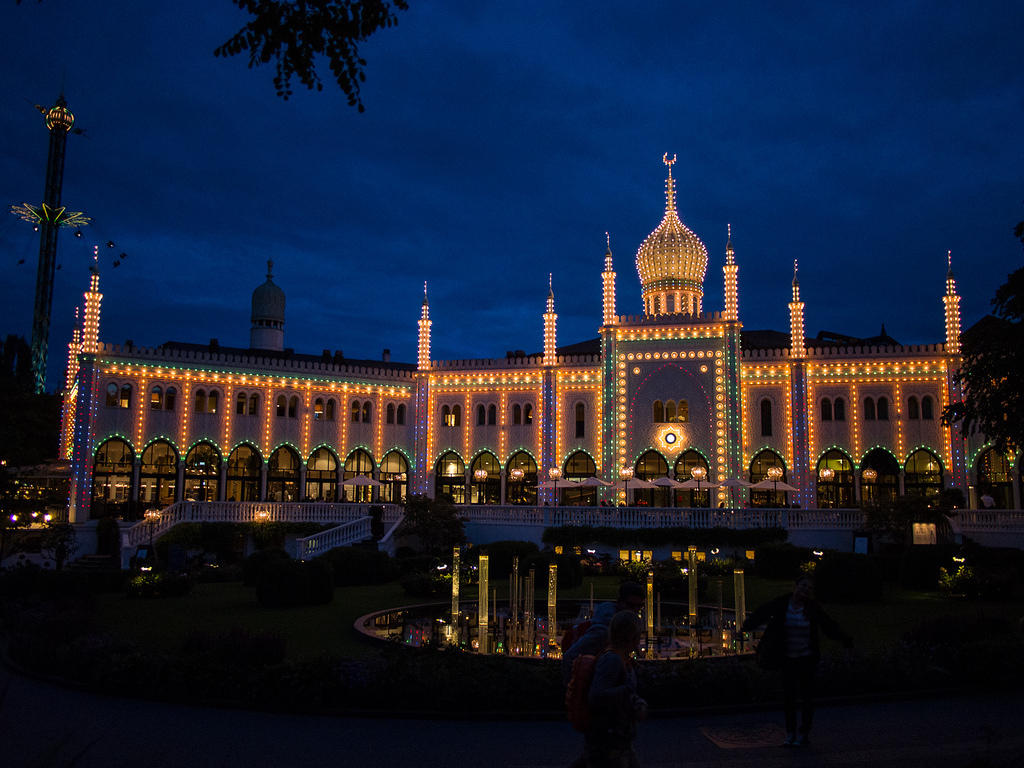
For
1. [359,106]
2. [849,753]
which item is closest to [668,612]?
[849,753]

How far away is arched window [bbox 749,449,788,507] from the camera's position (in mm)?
46000

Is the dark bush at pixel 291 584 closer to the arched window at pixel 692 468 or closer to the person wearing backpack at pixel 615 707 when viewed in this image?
the person wearing backpack at pixel 615 707

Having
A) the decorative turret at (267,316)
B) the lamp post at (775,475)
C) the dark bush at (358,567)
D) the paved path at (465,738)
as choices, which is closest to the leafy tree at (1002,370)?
the paved path at (465,738)

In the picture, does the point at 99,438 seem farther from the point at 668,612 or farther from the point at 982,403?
the point at 982,403

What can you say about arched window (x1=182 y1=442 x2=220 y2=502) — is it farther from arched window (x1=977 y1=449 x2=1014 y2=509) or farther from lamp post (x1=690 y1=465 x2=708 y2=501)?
arched window (x1=977 y1=449 x2=1014 y2=509)

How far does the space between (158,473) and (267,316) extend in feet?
65.5

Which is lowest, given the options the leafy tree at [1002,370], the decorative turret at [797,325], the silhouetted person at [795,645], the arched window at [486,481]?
the silhouetted person at [795,645]

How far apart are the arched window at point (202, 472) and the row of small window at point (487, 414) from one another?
1260 cm

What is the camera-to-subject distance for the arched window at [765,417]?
46.2 m

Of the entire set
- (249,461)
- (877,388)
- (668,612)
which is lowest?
(668,612)

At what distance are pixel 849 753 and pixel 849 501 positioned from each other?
3759cm

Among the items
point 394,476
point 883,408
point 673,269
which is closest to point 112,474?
point 394,476

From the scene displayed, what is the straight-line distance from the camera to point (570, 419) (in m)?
49.0

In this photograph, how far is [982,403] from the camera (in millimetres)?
21672
